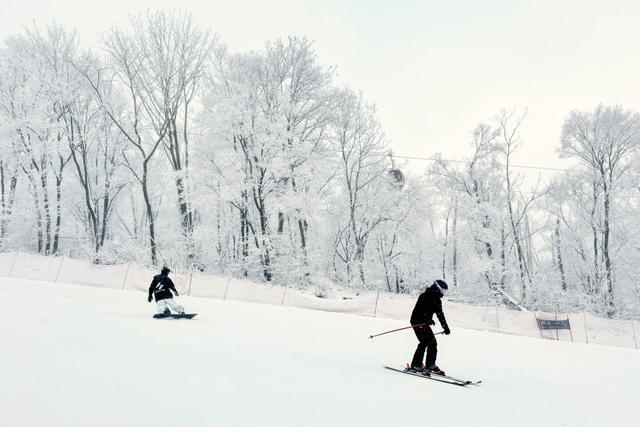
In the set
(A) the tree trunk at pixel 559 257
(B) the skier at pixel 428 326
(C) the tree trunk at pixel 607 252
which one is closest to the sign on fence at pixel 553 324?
(C) the tree trunk at pixel 607 252

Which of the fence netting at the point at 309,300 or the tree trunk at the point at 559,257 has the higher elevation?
the tree trunk at the point at 559,257

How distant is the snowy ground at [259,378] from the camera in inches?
186

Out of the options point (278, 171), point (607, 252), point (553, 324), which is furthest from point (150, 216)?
point (607, 252)

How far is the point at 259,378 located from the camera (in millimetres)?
6480

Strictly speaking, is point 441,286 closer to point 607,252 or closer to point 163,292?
point 163,292

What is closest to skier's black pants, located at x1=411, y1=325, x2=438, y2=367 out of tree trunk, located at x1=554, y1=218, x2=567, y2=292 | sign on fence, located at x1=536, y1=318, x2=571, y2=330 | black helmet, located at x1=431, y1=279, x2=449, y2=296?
black helmet, located at x1=431, y1=279, x2=449, y2=296

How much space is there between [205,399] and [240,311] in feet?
39.2

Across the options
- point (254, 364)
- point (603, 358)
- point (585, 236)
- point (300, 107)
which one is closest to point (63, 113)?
point (300, 107)

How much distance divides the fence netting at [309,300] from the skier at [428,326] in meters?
11.2

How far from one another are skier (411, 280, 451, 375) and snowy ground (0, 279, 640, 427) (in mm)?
546

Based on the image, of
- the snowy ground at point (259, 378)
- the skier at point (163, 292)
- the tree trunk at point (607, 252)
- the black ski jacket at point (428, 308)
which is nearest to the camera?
the snowy ground at point (259, 378)

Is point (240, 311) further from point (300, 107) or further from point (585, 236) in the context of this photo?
point (585, 236)

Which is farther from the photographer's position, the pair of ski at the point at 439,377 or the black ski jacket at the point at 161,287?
the black ski jacket at the point at 161,287

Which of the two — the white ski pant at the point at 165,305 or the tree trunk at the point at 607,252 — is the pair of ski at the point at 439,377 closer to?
the white ski pant at the point at 165,305
